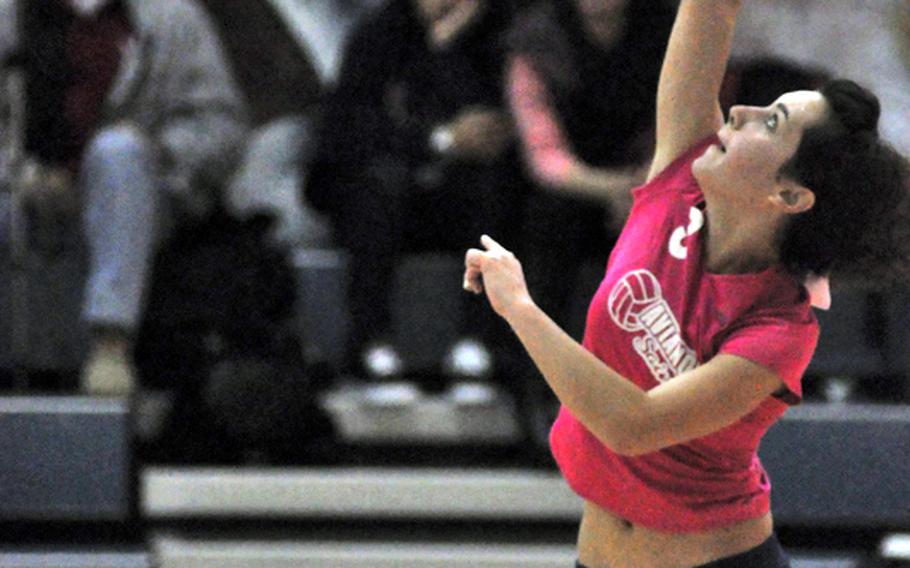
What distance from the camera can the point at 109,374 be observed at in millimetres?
3859

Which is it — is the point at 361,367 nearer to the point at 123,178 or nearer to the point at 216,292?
the point at 216,292

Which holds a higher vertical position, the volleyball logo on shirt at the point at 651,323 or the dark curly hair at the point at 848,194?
the dark curly hair at the point at 848,194

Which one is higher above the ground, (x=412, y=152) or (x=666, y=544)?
(x=412, y=152)

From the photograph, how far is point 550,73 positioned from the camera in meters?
3.96

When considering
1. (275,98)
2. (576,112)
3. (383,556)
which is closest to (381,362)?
(383,556)

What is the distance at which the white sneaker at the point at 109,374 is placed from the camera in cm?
386

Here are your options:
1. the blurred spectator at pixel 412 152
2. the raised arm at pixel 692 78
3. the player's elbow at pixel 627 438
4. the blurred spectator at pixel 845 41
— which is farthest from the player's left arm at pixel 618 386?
the blurred spectator at pixel 845 41

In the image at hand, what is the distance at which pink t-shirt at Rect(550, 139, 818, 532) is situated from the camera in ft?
6.70

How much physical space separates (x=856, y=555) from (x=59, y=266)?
2.16m

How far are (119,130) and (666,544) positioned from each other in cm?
223

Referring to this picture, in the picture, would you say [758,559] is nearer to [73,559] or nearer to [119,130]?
[73,559]

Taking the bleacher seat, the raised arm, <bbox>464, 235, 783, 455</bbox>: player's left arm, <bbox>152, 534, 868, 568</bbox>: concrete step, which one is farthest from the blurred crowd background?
<bbox>464, 235, 783, 455</bbox>: player's left arm

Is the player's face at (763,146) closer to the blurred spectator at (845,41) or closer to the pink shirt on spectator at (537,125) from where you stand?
the pink shirt on spectator at (537,125)

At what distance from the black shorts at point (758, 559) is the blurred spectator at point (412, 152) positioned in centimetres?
189
